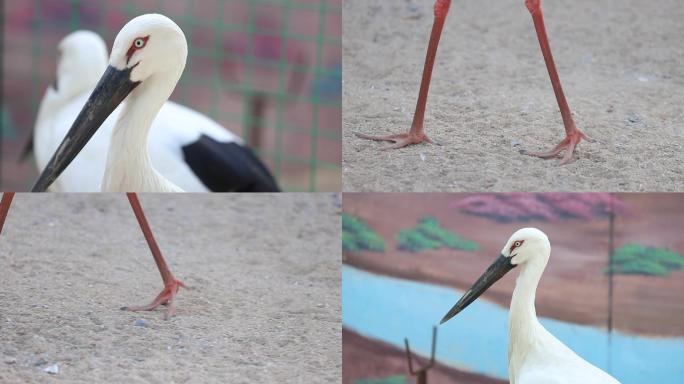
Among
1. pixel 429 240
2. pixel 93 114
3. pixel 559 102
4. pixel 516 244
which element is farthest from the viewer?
pixel 429 240

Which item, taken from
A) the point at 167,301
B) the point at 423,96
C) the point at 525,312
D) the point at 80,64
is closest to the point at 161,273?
the point at 167,301

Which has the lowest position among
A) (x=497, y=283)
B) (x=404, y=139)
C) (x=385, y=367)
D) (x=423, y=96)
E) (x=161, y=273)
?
(x=385, y=367)

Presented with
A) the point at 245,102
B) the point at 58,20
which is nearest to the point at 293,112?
the point at 245,102

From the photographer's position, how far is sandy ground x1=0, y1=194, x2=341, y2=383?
3410 millimetres

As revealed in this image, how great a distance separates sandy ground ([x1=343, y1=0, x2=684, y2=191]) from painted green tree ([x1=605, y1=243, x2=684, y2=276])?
28cm

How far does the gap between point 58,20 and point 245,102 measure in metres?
0.80

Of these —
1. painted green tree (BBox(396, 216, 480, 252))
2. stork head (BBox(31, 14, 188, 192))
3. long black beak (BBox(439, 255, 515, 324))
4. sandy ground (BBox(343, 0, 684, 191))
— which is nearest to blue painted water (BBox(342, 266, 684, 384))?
painted green tree (BBox(396, 216, 480, 252))

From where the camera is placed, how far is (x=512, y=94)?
156 inches

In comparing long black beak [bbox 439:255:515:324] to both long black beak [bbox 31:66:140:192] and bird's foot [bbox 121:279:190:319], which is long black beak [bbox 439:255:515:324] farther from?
long black beak [bbox 31:66:140:192]

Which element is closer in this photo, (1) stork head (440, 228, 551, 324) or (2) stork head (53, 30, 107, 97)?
(1) stork head (440, 228, 551, 324)

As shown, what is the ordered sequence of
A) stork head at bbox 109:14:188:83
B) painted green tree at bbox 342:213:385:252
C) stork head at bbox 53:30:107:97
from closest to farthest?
stork head at bbox 109:14:188:83, painted green tree at bbox 342:213:385:252, stork head at bbox 53:30:107:97

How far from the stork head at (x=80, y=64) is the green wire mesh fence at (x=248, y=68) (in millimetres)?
432

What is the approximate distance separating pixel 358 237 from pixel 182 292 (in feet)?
1.96

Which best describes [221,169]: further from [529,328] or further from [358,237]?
[529,328]
